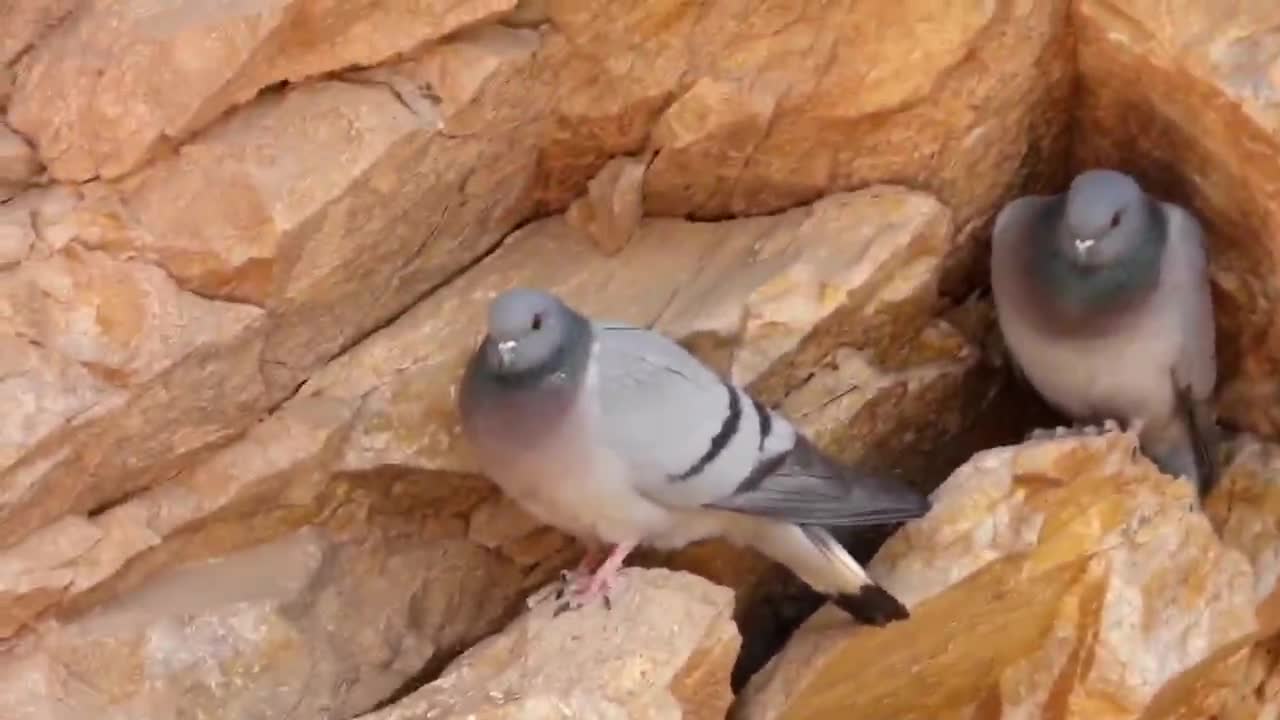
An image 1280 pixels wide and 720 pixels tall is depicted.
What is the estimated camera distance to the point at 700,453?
261 cm

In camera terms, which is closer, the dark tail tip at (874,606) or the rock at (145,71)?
the rock at (145,71)

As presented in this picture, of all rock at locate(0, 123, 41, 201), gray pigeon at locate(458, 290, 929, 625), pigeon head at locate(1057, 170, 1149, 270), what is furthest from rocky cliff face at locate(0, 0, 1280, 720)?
pigeon head at locate(1057, 170, 1149, 270)

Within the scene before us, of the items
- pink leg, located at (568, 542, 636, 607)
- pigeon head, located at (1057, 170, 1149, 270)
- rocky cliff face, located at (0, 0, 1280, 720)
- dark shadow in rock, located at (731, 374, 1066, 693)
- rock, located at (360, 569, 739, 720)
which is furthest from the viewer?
dark shadow in rock, located at (731, 374, 1066, 693)

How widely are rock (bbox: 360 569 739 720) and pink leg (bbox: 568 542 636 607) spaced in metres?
0.02

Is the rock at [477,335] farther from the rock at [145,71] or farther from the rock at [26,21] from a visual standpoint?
the rock at [26,21]

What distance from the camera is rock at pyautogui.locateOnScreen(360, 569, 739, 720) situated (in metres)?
2.37

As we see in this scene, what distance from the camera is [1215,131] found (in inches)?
111

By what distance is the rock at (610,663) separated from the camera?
2.37m

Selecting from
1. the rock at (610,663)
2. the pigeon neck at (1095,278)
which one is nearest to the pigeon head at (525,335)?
the rock at (610,663)

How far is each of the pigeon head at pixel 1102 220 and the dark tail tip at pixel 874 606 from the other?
67 centimetres

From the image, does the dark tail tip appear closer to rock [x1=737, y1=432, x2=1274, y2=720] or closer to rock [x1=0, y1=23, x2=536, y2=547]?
rock [x1=737, y1=432, x2=1274, y2=720]

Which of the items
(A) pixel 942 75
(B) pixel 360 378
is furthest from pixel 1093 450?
(B) pixel 360 378

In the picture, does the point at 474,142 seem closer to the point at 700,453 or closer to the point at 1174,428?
the point at 700,453

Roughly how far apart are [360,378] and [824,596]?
0.91 meters
